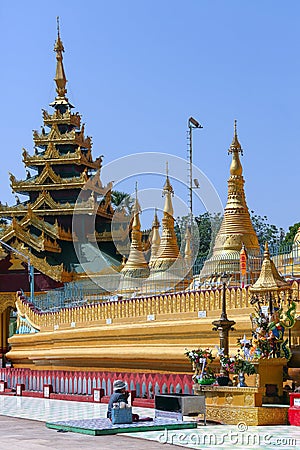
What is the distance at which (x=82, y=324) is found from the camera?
1105 inches

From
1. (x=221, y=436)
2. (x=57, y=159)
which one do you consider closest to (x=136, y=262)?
(x=57, y=159)

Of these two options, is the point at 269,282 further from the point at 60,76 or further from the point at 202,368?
the point at 60,76

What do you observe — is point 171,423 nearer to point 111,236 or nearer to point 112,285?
point 112,285

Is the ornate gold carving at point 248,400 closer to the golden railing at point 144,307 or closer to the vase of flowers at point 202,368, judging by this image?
the vase of flowers at point 202,368

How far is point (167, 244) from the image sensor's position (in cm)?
3188

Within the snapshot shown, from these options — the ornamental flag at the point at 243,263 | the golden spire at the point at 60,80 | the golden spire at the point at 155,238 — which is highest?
the golden spire at the point at 60,80

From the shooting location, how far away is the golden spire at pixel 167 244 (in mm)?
31150

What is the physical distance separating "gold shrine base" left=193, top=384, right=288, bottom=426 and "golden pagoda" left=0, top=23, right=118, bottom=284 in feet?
76.4

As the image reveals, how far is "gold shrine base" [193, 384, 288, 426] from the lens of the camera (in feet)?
51.6

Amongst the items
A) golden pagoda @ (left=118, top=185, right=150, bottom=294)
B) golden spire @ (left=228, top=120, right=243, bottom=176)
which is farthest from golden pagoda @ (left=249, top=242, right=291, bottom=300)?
golden pagoda @ (left=118, top=185, right=150, bottom=294)

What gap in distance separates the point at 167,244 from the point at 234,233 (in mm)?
6922

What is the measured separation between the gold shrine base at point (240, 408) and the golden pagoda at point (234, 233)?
6.69m

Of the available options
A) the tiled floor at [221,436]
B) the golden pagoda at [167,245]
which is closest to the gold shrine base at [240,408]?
the tiled floor at [221,436]

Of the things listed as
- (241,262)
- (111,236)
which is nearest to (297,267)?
(241,262)
